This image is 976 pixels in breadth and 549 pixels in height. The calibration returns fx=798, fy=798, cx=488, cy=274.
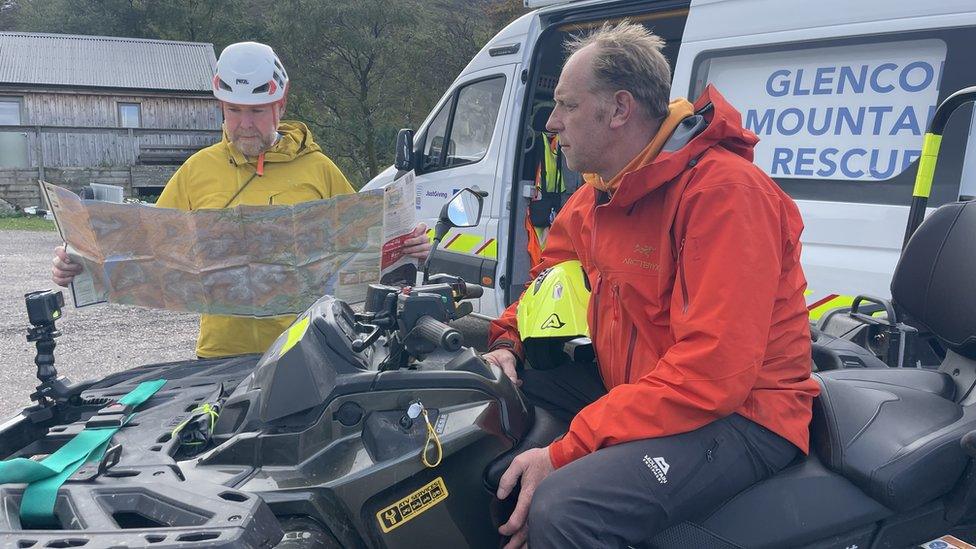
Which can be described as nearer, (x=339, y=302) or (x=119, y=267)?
(x=339, y=302)

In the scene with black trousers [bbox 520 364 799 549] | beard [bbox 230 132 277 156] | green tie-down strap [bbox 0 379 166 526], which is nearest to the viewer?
green tie-down strap [bbox 0 379 166 526]

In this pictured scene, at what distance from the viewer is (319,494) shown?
183 cm

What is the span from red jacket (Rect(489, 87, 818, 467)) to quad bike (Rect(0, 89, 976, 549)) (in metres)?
0.16

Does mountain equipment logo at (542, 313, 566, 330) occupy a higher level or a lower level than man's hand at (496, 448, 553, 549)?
higher

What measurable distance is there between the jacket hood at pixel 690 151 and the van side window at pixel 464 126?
441cm

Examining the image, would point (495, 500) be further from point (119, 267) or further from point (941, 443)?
point (119, 267)

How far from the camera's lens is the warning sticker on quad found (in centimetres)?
188

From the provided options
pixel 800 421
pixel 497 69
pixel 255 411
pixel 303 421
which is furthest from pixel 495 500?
pixel 497 69

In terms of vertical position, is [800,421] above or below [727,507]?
above

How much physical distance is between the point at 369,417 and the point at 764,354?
95 cm

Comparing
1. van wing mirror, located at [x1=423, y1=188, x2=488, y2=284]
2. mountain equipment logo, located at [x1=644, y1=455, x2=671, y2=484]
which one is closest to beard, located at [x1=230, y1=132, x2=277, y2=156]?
van wing mirror, located at [x1=423, y1=188, x2=488, y2=284]

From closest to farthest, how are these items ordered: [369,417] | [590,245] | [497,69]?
[369,417] → [590,245] → [497,69]

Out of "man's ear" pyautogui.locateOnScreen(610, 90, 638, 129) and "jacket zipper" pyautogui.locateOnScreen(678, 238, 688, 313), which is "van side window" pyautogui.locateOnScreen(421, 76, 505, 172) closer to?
"man's ear" pyautogui.locateOnScreen(610, 90, 638, 129)

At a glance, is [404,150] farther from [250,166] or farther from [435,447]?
[435,447]
